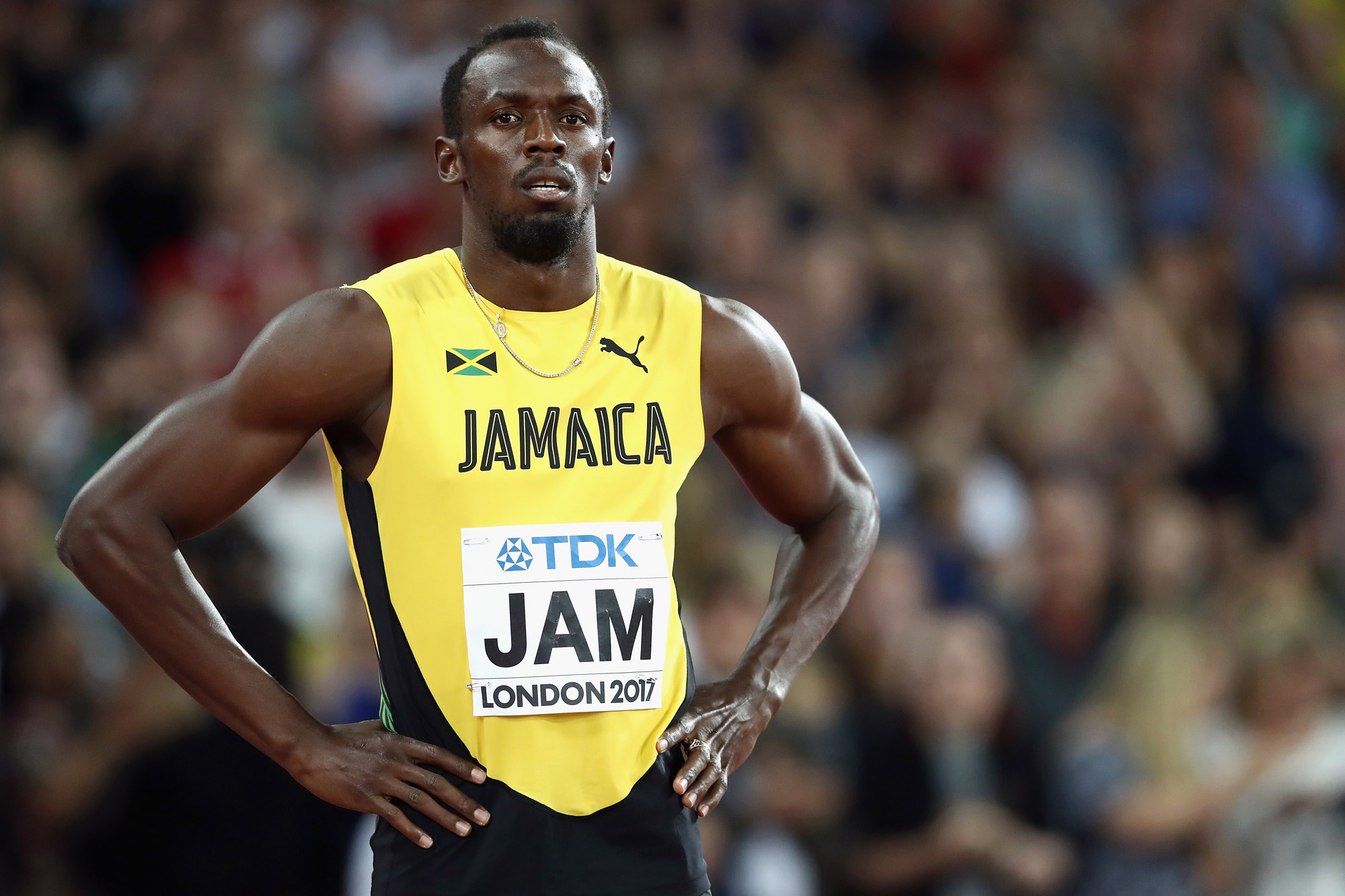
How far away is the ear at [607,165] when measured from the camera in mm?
3301

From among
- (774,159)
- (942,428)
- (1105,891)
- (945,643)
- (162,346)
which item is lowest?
(1105,891)

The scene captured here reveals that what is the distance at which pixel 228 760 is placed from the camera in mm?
5410

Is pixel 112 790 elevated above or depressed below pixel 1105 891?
above

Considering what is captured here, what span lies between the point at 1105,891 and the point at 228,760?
3.19m

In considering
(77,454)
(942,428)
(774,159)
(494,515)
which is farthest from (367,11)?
(494,515)

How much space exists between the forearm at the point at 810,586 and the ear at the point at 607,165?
838mm

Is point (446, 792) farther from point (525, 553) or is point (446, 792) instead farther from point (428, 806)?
point (525, 553)

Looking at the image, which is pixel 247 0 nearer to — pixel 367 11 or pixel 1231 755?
pixel 367 11

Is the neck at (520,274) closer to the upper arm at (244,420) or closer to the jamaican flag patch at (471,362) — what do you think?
the jamaican flag patch at (471,362)

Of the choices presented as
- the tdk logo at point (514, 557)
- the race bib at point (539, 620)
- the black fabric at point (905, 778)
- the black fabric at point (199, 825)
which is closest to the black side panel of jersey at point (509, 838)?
the race bib at point (539, 620)

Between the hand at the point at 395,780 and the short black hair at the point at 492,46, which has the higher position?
the short black hair at the point at 492,46

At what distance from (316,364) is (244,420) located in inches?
6.6

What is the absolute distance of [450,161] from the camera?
3.29 m

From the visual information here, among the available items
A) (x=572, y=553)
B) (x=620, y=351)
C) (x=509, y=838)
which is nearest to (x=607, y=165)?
A: (x=620, y=351)
